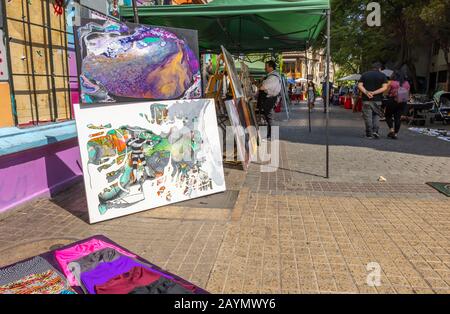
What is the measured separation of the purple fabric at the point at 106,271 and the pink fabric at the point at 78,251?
5.7 inches

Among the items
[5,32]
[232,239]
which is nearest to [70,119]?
[5,32]

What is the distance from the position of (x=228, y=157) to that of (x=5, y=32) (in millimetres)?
4237

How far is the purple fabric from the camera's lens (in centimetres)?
262

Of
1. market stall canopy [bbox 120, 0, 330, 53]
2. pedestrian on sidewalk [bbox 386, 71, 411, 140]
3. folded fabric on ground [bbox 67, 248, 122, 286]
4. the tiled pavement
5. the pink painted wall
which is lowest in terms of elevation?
the tiled pavement

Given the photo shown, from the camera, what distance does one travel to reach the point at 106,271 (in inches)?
109

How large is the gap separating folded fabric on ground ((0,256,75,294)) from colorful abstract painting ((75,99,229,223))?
3.46 feet

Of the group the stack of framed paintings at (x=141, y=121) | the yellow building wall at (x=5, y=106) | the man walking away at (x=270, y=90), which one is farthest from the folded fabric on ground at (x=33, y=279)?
the man walking away at (x=270, y=90)

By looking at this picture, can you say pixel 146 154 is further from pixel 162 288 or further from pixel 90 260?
pixel 162 288

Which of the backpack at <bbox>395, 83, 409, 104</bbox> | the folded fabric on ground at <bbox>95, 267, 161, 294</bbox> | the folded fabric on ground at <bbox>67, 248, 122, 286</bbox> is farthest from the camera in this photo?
the backpack at <bbox>395, 83, 409, 104</bbox>

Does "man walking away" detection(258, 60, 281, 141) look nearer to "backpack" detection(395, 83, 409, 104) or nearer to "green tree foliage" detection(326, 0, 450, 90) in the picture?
"backpack" detection(395, 83, 409, 104)

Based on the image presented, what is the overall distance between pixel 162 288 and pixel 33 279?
3.20 feet

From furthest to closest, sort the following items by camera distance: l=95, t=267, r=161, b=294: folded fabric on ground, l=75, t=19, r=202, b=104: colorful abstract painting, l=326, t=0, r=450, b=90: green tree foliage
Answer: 1. l=326, t=0, r=450, b=90: green tree foliage
2. l=75, t=19, r=202, b=104: colorful abstract painting
3. l=95, t=267, r=161, b=294: folded fabric on ground

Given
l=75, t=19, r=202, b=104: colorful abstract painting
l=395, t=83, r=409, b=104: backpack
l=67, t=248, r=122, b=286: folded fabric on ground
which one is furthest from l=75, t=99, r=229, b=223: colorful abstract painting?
l=395, t=83, r=409, b=104: backpack

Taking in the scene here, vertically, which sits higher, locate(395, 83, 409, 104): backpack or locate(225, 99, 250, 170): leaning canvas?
locate(395, 83, 409, 104): backpack
